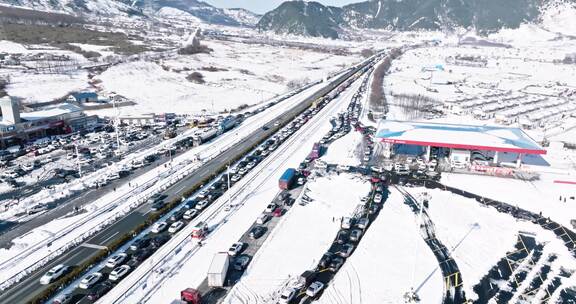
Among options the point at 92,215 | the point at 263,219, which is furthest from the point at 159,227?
the point at 263,219

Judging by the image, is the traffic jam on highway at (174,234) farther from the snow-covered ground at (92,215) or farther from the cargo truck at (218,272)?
the snow-covered ground at (92,215)

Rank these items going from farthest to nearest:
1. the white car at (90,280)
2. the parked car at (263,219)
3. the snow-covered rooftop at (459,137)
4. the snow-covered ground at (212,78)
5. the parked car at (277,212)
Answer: the snow-covered ground at (212,78), the snow-covered rooftop at (459,137), the parked car at (277,212), the parked car at (263,219), the white car at (90,280)

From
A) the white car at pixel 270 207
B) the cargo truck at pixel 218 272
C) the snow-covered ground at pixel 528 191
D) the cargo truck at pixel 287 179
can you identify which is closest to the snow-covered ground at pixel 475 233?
the snow-covered ground at pixel 528 191

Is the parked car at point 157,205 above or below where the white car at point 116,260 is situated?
above

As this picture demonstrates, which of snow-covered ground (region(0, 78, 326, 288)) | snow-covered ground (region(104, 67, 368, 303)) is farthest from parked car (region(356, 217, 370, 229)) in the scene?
snow-covered ground (region(0, 78, 326, 288))

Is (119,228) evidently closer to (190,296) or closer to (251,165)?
(190,296)

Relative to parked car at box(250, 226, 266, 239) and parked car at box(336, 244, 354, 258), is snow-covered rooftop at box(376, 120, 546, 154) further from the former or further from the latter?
parked car at box(250, 226, 266, 239)
